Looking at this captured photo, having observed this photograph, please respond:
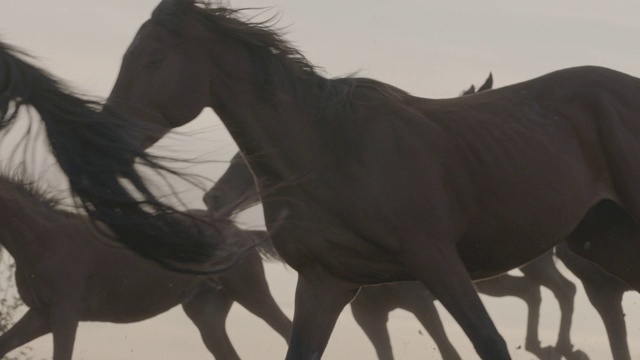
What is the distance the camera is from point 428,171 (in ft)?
23.0

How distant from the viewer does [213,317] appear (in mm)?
12172

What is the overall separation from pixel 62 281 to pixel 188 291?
3.22 feet

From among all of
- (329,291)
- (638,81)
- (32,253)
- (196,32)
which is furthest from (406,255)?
(32,253)

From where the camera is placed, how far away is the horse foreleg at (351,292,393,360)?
11688 millimetres

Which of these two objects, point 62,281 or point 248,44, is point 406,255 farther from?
point 62,281

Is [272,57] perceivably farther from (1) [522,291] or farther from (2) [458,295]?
(1) [522,291]

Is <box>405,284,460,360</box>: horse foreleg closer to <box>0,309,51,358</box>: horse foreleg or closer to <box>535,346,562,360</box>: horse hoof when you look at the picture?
<box>535,346,562,360</box>: horse hoof

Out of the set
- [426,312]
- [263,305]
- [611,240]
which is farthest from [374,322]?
[611,240]

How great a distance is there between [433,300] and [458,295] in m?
5.21

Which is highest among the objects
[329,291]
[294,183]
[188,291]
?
[294,183]

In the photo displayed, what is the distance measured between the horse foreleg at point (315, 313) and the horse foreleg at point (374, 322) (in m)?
4.69

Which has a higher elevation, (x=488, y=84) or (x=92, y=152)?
(x=92, y=152)

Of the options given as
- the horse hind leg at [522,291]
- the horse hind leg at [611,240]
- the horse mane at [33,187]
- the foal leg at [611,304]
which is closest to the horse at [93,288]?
the horse hind leg at [522,291]

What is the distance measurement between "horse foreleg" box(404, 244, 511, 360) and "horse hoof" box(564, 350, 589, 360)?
4454mm
